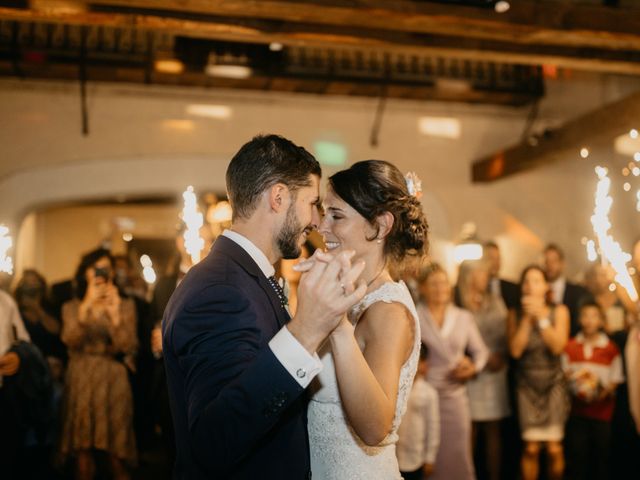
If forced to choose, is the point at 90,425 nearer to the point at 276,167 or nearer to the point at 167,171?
the point at 167,171

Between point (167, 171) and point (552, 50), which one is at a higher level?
point (552, 50)

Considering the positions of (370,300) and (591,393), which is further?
(591,393)

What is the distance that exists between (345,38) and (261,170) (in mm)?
2990

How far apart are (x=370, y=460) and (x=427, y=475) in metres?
2.21

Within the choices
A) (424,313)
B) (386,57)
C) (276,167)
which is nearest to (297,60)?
(386,57)

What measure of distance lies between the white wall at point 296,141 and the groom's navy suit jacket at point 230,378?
4939 mm

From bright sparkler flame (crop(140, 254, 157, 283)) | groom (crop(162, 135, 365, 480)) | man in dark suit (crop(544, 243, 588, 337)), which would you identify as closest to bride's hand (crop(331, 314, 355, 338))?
groom (crop(162, 135, 365, 480))

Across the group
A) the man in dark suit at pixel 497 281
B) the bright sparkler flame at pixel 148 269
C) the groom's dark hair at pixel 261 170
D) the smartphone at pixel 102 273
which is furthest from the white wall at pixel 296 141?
the groom's dark hair at pixel 261 170

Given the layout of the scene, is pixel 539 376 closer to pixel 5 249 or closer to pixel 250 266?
pixel 250 266

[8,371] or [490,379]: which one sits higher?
[8,371]

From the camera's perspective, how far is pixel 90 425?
4.34 metres

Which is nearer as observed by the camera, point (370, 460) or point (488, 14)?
point (370, 460)

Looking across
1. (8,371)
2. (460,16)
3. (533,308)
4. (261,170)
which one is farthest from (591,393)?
(8,371)

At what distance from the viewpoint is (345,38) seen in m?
4.50
